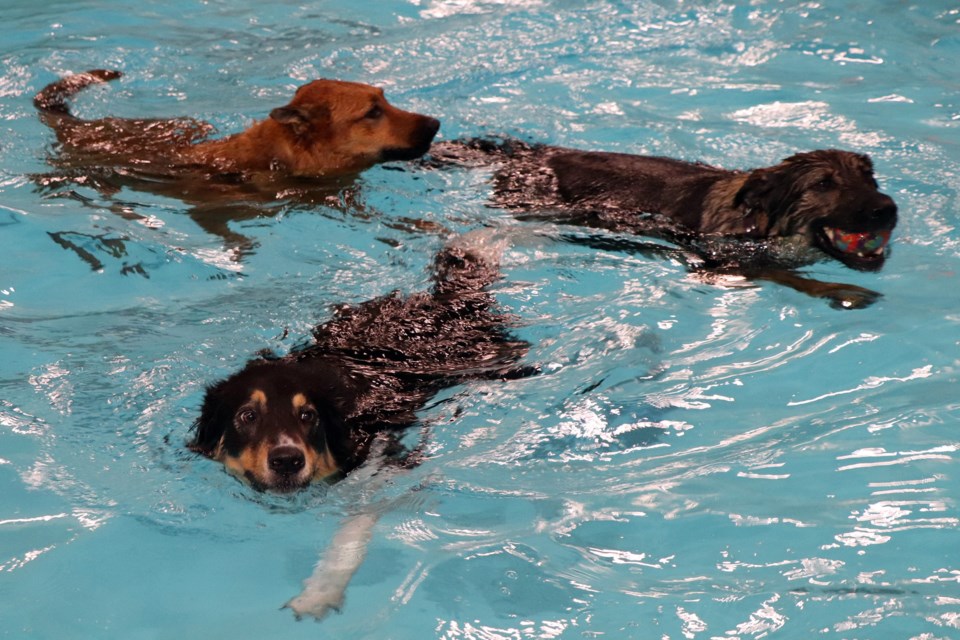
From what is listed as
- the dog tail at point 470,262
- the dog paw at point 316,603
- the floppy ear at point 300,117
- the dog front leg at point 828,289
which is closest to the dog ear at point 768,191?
the dog front leg at point 828,289

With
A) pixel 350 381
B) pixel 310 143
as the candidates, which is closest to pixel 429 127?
pixel 310 143

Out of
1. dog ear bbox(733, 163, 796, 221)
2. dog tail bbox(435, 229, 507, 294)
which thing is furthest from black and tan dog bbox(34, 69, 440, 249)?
dog ear bbox(733, 163, 796, 221)

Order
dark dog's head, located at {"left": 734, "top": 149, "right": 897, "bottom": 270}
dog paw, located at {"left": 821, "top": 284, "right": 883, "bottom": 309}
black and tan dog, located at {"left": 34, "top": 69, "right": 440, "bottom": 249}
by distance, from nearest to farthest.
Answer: dog paw, located at {"left": 821, "top": 284, "right": 883, "bottom": 309} → dark dog's head, located at {"left": 734, "top": 149, "right": 897, "bottom": 270} → black and tan dog, located at {"left": 34, "top": 69, "right": 440, "bottom": 249}

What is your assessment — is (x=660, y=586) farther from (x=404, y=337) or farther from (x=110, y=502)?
(x=110, y=502)

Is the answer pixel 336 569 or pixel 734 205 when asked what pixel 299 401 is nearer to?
pixel 336 569

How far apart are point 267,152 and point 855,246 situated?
14.6 feet

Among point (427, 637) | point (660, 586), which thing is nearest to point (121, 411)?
point (427, 637)

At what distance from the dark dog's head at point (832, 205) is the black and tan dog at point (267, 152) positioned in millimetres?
2749

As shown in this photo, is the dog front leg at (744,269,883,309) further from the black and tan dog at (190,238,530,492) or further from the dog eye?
the black and tan dog at (190,238,530,492)

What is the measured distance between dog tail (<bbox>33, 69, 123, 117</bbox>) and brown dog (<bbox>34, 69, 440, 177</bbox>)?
658 mm

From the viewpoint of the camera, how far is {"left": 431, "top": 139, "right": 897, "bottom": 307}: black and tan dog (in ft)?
23.9

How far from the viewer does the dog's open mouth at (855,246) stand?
24.0 feet

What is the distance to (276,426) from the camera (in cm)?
506

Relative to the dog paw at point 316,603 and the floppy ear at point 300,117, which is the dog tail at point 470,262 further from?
the dog paw at point 316,603
